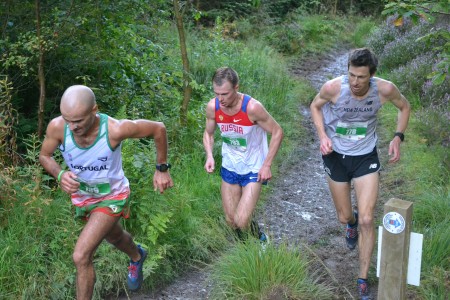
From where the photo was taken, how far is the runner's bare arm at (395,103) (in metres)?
5.26

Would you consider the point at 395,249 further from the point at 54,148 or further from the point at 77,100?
the point at 54,148

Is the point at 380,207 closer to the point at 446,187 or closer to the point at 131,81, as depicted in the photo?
the point at 446,187

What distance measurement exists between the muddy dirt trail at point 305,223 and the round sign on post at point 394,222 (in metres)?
0.92

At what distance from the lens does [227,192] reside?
5.85m

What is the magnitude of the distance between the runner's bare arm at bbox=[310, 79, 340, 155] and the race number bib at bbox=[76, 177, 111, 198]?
190 cm

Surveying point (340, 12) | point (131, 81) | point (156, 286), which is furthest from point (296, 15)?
point (156, 286)

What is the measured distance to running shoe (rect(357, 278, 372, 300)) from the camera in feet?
16.1

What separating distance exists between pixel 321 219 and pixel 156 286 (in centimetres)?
249

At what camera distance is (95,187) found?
459 centimetres

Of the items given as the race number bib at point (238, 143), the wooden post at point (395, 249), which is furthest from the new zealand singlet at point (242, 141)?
the wooden post at point (395, 249)

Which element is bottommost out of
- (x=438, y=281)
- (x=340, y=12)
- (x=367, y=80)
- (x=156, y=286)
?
(x=340, y=12)

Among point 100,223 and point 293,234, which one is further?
point 293,234

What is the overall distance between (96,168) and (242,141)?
5.44 ft

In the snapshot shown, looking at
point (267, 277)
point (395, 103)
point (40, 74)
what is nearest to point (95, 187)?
point (267, 277)
